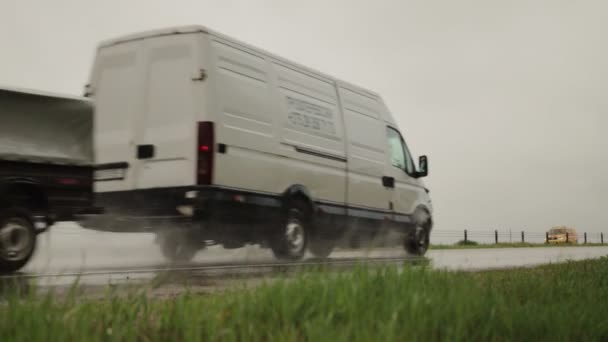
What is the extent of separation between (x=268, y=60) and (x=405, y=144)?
4.55 metres

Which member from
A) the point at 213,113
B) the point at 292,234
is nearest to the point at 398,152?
the point at 292,234

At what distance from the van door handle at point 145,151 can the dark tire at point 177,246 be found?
1.20m

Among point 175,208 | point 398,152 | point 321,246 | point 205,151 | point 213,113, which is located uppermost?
point 398,152

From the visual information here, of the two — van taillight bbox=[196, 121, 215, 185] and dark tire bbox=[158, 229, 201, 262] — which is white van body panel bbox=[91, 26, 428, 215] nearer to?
van taillight bbox=[196, 121, 215, 185]

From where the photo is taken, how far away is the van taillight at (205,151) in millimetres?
9914

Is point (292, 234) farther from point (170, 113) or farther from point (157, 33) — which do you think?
point (157, 33)

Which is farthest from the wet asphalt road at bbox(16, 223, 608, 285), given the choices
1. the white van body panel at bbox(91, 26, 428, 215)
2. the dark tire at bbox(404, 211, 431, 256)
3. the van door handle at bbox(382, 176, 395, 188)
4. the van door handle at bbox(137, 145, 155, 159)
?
the dark tire at bbox(404, 211, 431, 256)

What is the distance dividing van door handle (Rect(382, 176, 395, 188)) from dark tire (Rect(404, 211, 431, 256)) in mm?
1203

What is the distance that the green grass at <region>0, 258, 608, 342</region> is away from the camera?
4.01 m

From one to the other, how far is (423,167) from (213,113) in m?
6.35

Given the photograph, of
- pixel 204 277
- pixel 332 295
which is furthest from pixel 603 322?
pixel 204 277

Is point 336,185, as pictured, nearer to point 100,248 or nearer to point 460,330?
point 100,248

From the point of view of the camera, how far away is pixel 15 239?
892cm

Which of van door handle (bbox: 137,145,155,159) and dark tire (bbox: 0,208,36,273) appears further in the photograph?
van door handle (bbox: 137,145,155,159)
